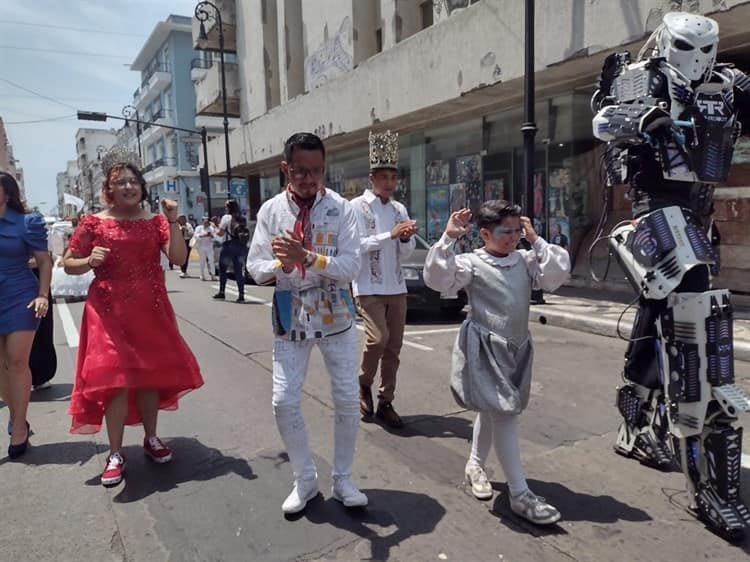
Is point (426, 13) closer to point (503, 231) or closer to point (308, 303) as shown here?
point (503, 231)

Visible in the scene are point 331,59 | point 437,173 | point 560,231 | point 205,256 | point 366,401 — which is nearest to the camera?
point 366,401

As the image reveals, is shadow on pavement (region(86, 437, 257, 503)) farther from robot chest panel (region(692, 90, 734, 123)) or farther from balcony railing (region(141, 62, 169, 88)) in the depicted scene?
balcony railing (region(141, 62, 169, 88))

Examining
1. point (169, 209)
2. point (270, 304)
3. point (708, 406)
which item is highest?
point (169, 209)

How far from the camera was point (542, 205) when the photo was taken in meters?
11.9

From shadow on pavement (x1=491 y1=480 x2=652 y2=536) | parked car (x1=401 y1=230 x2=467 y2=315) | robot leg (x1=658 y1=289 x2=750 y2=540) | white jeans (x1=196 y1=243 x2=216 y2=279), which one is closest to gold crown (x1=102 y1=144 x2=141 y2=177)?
shadow on pavement (x1=491 y1=480 x2=652 y2=536)

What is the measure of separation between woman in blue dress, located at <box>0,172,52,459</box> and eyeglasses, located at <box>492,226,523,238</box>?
2966 millimetres

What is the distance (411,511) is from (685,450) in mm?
1405

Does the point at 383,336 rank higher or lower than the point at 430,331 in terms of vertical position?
higher

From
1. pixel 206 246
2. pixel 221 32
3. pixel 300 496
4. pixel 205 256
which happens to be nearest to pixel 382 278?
pixel 300 496

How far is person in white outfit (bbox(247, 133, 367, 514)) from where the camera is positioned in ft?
9.32

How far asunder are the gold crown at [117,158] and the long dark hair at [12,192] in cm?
77

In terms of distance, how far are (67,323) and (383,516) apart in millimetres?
8518

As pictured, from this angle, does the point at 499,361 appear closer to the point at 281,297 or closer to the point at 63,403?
the point at 281,297

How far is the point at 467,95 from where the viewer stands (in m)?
10.9
